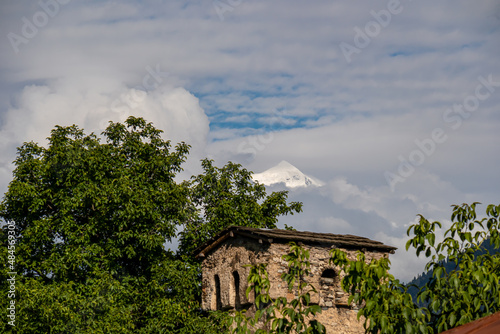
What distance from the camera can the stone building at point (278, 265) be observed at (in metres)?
18.1

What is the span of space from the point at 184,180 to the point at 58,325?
373 inches

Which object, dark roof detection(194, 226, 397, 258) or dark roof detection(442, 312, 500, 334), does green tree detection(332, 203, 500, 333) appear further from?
dark roof detection(194, 226, 397, 258)

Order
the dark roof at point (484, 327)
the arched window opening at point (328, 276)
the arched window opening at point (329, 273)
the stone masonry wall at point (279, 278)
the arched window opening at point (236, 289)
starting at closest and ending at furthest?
the dark roof at point (484, 327) → the stone masonry wall at point (279, 278) → the arched window opening at point (328, 276) → the arched window opening at point (329, 273) → the arched window opening at point (236, 289)

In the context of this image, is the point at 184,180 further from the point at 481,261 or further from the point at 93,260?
the point at 481,261

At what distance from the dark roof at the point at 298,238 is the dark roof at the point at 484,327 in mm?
11397

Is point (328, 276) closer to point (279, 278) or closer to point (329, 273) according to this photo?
point (329, 273)

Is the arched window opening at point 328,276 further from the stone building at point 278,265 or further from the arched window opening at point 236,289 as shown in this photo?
the arched window opening at point 236,289

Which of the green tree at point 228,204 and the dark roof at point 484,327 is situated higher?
the green tree at point 228,204

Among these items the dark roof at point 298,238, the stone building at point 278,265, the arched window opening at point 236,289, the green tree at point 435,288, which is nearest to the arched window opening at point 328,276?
the stone building at point 278,265

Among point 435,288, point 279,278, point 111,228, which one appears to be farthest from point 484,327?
point 111,228

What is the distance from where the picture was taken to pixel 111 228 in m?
23.0

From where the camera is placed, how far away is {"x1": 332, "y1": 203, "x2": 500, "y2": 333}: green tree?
7793 millimetres

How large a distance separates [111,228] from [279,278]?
26.4ft

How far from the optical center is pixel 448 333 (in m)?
6.59
